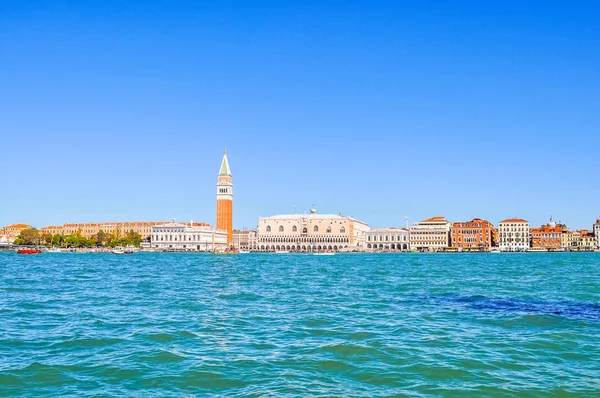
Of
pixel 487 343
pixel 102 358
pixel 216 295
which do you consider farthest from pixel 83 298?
pixel 487 343

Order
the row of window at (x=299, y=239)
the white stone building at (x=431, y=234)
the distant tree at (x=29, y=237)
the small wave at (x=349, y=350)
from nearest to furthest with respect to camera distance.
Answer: the small wave at (x=349, y=350)
the distant tree at (x=29, y=237)
the white stone building at (x=431, y=234)
the row of window at (x=299, y=239)

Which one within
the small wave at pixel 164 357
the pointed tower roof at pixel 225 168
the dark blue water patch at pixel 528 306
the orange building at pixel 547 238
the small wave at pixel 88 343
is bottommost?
the dark blue water patch at pixel 528 306

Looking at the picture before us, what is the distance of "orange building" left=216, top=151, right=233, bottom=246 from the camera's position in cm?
12950

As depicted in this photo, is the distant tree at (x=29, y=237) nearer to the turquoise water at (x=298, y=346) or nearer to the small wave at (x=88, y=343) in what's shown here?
the turquoise water at (x=298, y=346)

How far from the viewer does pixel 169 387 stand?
326 inches

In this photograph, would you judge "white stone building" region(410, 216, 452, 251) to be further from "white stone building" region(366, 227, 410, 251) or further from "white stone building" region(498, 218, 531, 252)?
"white stone building" region(498, 218, 531, 252)

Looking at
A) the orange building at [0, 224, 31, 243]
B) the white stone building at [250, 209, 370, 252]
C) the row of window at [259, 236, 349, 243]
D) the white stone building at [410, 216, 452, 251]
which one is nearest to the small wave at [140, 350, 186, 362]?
the white stone building at [250, 209, 370, 252]

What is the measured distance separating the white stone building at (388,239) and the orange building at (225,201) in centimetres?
3308

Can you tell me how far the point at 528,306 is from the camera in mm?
17547

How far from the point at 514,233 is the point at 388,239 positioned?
2746 cm

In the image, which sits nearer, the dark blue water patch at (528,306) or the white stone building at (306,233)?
the dark blue water patch at (528,306)

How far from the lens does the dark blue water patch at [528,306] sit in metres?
16.0

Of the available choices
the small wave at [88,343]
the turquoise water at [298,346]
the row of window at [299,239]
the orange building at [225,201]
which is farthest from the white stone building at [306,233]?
the small wave at [88,343]

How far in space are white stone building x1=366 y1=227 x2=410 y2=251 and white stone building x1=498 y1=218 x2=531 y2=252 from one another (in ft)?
66.9
